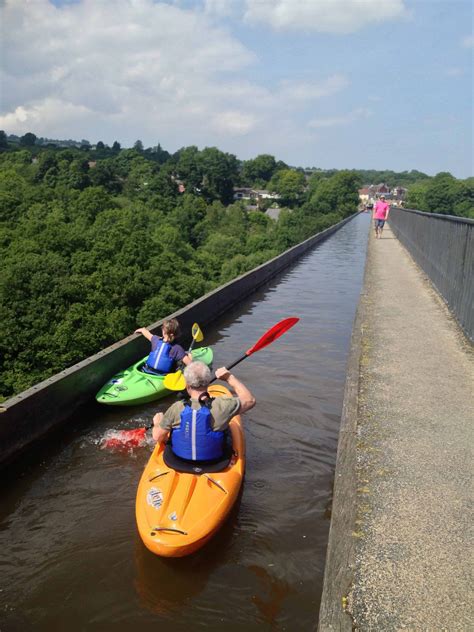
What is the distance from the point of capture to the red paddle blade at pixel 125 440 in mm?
6949

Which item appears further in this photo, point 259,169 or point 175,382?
point 259,169

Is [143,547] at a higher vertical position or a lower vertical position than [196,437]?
lower

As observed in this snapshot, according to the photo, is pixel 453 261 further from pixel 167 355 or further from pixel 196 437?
pixel 196 437

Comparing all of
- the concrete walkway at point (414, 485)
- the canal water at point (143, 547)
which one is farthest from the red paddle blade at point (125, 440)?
the concrete walkway at point (414, 485)

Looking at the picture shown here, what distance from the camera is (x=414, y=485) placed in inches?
174

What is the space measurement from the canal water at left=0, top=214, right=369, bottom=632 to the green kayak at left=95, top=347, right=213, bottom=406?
0.25 metres

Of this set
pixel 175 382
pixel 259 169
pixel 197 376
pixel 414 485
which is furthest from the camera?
pixel 259 169

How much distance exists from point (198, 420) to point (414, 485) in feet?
6.30

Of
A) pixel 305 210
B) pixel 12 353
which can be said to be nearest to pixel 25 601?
pixel 12 353

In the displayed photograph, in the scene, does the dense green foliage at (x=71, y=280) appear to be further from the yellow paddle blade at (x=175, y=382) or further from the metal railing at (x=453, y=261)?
the metal railing at (x=453, y=261)

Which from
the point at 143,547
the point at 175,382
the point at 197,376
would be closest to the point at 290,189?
the point at 175,382

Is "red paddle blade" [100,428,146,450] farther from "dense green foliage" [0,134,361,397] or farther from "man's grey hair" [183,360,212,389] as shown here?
"dense green foliage" [0,134,361,397]

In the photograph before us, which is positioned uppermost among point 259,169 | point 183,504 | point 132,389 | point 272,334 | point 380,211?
point 259,169

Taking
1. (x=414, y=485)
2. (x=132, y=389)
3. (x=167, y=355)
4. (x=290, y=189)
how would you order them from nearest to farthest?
(x=414, y=485) < (x=132, y=389) < (x=167, y=355) < (x=290, y=189)
